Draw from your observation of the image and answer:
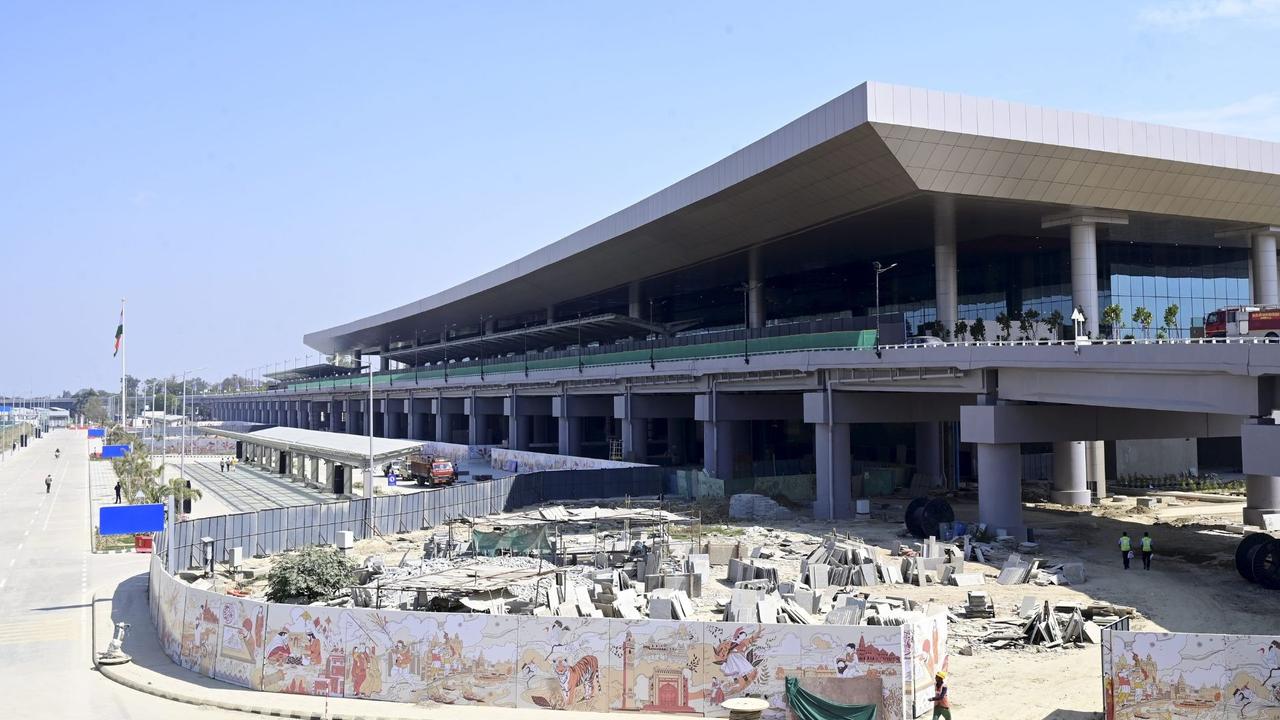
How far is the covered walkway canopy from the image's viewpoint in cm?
5741

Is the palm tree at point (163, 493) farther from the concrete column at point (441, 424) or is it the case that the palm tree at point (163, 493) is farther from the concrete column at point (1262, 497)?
the concrete column at point (1262, 497)

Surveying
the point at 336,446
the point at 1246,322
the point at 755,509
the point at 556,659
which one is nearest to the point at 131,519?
the point at 336,446

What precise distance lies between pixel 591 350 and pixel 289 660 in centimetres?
6152

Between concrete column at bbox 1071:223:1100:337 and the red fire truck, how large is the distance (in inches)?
214

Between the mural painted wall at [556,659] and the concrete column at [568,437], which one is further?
the concrete column at [568,437]

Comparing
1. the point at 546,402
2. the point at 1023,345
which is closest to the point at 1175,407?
the point at 1023,345

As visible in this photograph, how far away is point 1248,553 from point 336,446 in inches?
2065

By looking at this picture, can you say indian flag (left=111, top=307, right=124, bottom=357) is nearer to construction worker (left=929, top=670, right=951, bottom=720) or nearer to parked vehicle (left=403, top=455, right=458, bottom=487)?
parked vehicle (left=403, top=455, right=458, bottom=487)

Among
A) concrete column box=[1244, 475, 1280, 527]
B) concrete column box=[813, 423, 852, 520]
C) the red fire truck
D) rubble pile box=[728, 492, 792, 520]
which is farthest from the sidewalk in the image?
concrete column box=[1244, 475, 1280, 527]

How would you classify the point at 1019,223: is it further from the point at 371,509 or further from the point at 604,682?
the point at 604,682

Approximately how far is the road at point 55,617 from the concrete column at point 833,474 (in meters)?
30.5

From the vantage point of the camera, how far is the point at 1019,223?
57.0 metres

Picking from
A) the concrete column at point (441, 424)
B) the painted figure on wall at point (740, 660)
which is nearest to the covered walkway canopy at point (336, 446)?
the concrete column at point (441, 424)

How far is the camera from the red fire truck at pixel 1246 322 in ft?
134
